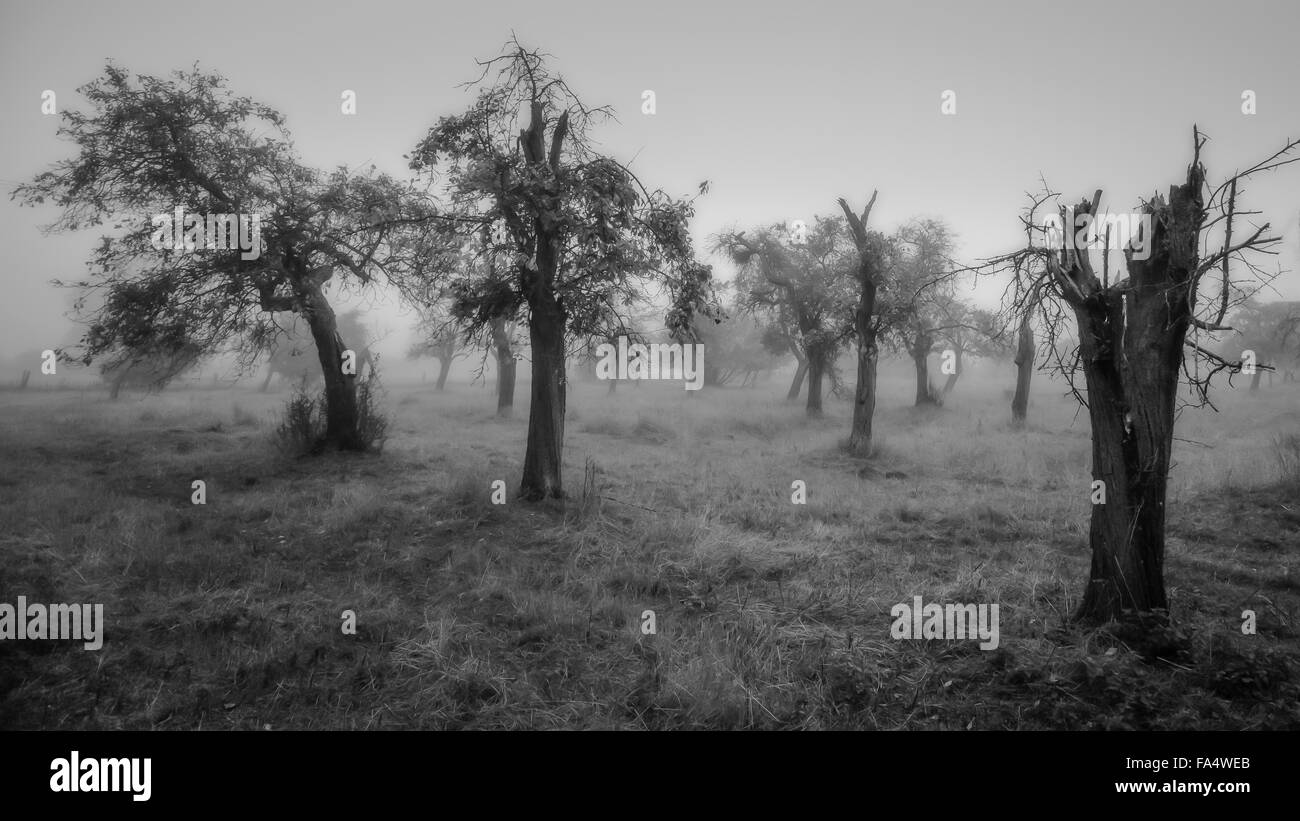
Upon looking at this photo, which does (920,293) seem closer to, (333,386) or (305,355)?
(333,386)

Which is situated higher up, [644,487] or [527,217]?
[527,217]

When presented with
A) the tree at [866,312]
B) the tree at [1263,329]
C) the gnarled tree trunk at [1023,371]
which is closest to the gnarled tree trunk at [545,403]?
the tree at [866,312]

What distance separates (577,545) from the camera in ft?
28.3

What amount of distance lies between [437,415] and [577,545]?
20211 mm

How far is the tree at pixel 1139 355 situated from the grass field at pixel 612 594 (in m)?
0.68

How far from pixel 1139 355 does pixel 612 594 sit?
19.2 feet

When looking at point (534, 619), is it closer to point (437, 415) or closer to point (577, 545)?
point (577, 545)

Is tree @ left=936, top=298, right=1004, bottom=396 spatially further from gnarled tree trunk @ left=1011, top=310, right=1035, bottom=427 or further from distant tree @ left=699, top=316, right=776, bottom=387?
distant tree @ left=699, top=316, right=776, bottom=387

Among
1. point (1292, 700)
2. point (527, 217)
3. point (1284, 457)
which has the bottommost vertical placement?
point (1292, 700)

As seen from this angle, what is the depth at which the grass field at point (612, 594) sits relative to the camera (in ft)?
15.1
